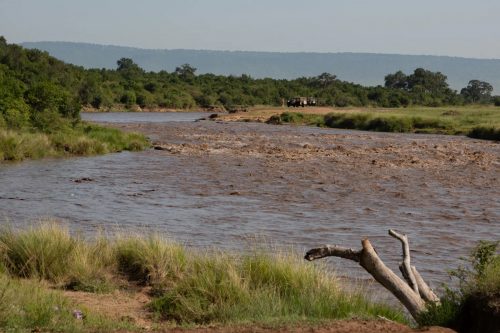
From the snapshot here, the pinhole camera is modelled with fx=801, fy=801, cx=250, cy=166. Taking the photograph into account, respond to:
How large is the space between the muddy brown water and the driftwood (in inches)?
126

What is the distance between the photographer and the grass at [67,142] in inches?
1288

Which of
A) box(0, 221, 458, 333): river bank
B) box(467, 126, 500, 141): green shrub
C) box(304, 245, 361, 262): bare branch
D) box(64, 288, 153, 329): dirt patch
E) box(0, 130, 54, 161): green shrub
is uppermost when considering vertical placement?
box(304, 245, 361, 262): bare branch

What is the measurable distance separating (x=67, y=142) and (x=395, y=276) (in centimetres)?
2881

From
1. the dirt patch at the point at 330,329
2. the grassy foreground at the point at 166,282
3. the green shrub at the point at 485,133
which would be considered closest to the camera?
the dirt patch at the point at 330,329

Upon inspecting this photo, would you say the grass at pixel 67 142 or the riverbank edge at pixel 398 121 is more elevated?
the grass at pixel 67 142

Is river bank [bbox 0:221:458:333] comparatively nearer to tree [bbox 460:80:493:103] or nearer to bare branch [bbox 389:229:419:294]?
bare branch [bbox 389:229:419:294]

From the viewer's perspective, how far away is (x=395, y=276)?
31.5ft

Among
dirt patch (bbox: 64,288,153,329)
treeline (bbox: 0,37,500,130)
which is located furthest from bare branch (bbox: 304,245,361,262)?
→ treeline (bbox: 0,37,500,130)

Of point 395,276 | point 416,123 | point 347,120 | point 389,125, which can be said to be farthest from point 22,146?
point 347,120

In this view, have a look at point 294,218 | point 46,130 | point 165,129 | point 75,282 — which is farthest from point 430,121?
point 75,282

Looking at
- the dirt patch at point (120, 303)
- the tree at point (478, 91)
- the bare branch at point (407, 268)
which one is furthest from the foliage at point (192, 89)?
the bare branch at point (407, 268)

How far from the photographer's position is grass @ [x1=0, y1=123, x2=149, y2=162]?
107 ft

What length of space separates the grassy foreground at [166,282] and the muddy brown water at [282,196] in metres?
2.22

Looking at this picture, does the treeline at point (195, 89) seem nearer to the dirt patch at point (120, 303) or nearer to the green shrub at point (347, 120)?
the green shrub at point (347, 120)
